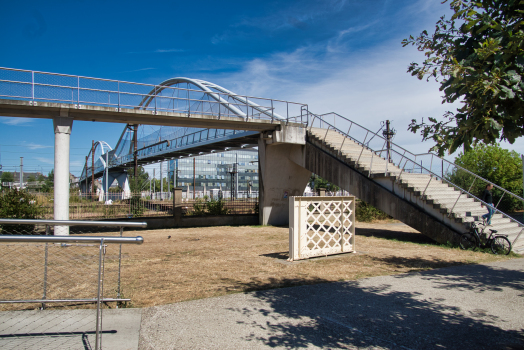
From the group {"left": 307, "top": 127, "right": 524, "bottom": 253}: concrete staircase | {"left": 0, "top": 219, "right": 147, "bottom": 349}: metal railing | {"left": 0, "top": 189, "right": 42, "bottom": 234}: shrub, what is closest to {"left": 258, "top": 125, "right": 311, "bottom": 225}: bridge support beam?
{"left": 307, "top": 127, "right": 524, "bottom": 253}: concrete staircase

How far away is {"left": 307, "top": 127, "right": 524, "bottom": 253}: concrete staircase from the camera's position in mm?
12758

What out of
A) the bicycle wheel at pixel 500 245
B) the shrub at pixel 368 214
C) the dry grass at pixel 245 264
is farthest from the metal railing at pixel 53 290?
the shrub at pixel 368 214

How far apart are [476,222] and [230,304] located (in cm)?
1053

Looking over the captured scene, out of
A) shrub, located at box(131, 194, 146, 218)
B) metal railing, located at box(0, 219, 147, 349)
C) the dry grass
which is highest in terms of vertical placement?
shrub, located at box(131, 194, 146, 218)

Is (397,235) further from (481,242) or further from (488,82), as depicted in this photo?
(488,82)

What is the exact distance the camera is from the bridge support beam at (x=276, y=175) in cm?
2072

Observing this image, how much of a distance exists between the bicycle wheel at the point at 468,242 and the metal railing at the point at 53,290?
11.1 metres

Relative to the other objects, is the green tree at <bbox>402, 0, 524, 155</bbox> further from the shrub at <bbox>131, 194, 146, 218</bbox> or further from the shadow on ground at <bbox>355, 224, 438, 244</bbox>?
the shrub at <bbox>131, 194, 146, 218</bbox>

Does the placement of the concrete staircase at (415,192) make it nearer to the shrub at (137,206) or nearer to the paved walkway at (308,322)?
the paved walkway at (308,322)

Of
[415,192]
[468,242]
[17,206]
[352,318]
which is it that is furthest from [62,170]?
[468,242]

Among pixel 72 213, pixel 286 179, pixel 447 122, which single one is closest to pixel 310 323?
pixel 447 122

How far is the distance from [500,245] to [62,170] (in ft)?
54.9

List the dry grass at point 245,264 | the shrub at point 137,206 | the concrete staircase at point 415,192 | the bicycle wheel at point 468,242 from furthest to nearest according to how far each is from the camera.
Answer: the shrub at point 137,206 < the concrete staircase at point 415,192 < the bicycle wheel at point 468,242 < the dry grass at point 245,264

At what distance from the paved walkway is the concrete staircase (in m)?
6.42
